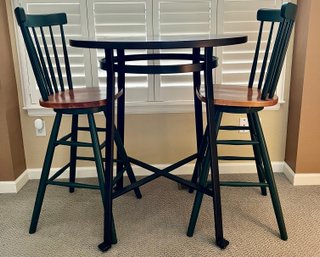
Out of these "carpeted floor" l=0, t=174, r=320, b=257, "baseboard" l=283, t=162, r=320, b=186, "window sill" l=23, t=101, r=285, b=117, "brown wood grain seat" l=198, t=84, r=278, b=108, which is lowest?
"carpeted floor" l=0, t=174, r=320, b=257

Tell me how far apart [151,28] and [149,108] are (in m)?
0.53

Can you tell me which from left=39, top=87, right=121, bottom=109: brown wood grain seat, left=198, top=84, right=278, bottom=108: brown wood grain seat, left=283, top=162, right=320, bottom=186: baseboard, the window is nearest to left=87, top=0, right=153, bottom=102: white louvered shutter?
the window

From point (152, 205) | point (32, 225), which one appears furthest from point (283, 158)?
point (32, 225)

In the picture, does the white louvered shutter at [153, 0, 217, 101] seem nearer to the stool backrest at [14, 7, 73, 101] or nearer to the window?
the window

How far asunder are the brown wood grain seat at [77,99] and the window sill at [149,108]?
0.38 m

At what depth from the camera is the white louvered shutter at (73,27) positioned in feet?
7.71

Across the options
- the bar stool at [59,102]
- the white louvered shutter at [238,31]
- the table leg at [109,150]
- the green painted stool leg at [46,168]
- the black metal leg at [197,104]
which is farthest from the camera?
the white louvered shutter at [238,31]

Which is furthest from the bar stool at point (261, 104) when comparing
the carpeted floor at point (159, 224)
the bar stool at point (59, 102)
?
the bar stool at point (59, 102)

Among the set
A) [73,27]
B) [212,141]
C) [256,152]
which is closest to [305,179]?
[256,152]

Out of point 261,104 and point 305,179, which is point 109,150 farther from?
point 305,179

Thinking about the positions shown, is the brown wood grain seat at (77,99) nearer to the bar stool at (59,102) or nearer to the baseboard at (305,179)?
the bar stool at (59,102)

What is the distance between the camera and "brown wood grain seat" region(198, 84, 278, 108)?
5.96ft

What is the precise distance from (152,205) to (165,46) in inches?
42.8

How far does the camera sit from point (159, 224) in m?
2.05
